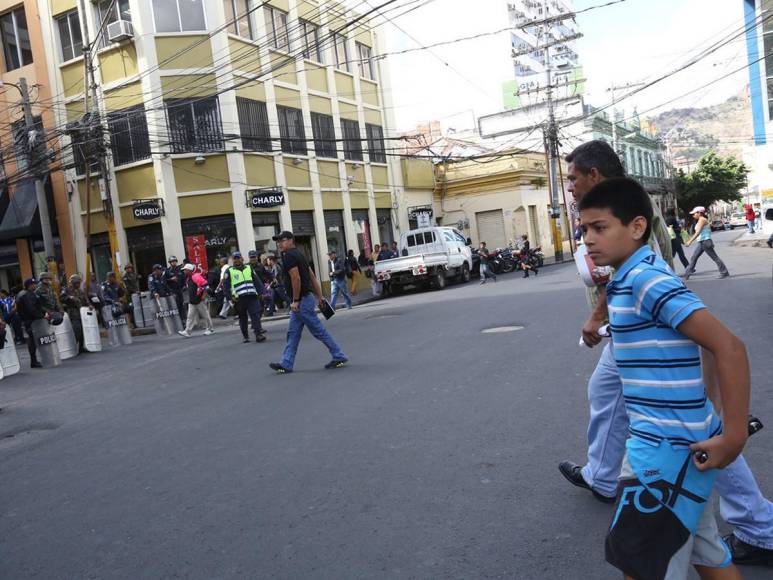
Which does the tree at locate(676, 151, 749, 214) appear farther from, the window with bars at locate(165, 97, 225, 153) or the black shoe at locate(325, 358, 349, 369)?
the black shoe at locate(325, 358, 349, 369)

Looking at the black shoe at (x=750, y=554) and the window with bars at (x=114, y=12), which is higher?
the window with bars at (x=114, y=12)

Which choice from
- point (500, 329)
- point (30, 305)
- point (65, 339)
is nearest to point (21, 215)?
point (65, 339)

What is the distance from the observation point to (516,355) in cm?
834

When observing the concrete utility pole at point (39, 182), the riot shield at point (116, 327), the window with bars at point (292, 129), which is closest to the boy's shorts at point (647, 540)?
→ the riot shield at point (116, 327)

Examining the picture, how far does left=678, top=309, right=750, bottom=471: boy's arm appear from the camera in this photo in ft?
6.42

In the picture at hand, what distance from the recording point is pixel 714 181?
70250 mm

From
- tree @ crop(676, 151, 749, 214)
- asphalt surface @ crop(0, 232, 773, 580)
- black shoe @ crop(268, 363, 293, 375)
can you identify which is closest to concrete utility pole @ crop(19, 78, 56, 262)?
asphalt surface @ crop(0, 232, 773, 580)

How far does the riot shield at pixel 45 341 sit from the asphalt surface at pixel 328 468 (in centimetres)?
324

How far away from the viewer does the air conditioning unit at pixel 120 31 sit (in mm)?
22172

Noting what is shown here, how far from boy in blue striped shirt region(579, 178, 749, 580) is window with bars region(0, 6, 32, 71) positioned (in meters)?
28.3

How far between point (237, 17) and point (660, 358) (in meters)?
25.9

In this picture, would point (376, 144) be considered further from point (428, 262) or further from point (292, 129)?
point (428, 262)

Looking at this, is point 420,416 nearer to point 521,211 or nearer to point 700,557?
point 700,557

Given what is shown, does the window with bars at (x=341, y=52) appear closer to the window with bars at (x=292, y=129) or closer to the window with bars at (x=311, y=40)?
the window with bars at (x=311, y=40)
